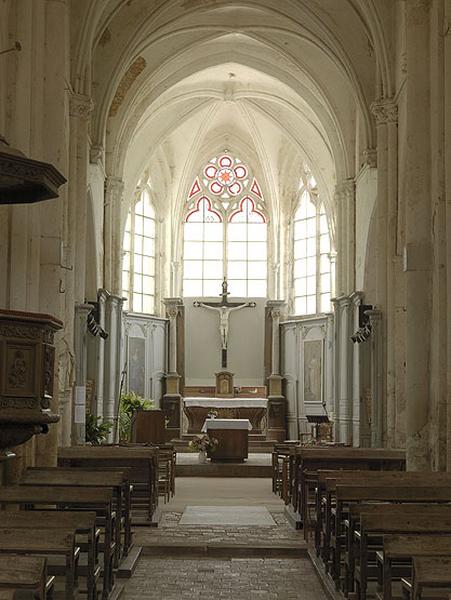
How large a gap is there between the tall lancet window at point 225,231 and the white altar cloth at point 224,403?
4.67 meters

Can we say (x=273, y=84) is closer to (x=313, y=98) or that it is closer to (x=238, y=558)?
(x=313, y=98)

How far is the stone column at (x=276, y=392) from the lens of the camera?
99.8 feet

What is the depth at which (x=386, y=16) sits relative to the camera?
19422 millimetres

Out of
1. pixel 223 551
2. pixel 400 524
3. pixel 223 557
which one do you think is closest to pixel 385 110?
pixel 223 551

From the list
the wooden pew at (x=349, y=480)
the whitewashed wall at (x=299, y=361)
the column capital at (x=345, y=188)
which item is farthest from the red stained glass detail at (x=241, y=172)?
the wooden pew at (x=349, y=480)

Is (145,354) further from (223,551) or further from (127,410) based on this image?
(223,551)

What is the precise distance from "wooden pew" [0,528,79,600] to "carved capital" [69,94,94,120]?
1438 cm

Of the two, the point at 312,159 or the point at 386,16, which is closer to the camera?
the point at 386,16

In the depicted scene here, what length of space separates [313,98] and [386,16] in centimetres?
728

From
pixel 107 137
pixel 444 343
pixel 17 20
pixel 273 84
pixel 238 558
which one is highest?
pixel 273 84

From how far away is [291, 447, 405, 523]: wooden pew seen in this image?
13292mm

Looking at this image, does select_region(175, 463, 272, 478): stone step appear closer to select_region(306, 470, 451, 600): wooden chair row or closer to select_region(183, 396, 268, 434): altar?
select_region(183, 396, 268, 434): altar

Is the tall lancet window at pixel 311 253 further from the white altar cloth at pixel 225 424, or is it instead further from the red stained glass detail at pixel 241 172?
the white altar cloth at pixel 225 424

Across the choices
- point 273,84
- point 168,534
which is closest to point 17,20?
point 168,534
